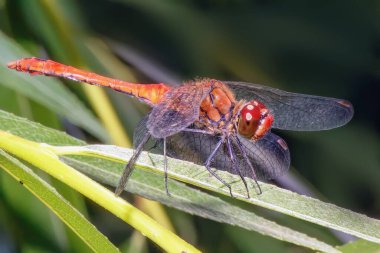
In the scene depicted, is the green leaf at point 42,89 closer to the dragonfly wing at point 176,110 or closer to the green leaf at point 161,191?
the dragonfly wing at point 176,110

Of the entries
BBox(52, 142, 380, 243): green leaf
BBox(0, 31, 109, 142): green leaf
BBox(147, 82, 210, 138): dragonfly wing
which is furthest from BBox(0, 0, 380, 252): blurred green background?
BBox(52, 142, 380, 243): green leaf

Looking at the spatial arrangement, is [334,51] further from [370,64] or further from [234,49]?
[234,49]

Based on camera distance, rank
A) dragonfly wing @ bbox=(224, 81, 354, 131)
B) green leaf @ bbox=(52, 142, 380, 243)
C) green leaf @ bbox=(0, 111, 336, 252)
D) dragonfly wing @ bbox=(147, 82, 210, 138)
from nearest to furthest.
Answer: green leaf @ bbox=(52, 142, 380, 243)
green leaf @ bbox=(0, 111, 336, 252)
dragonfly wing @ bbox=(147, 82, 210, 138)
dragonfly wing @ bbox=(224, 81, 354, 131)

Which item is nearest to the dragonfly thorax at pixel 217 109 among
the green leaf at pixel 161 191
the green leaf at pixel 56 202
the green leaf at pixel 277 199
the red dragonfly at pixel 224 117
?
the red dragonfly at pixel 224 117

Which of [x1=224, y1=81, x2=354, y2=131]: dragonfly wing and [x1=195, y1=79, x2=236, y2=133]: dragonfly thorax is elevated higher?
[x1=224, y1=81, x2=354, y2=131]: dragonfly wing

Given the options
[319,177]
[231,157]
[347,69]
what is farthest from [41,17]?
[347,69]

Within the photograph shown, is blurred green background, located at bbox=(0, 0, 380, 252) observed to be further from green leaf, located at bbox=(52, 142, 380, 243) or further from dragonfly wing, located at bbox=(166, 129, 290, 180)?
green leaf, located at bbox=(52, 142, 380, 243)

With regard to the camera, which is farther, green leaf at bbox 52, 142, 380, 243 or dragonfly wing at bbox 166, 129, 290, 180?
dragonfly wing at bbox 166, 129, 290, 180
